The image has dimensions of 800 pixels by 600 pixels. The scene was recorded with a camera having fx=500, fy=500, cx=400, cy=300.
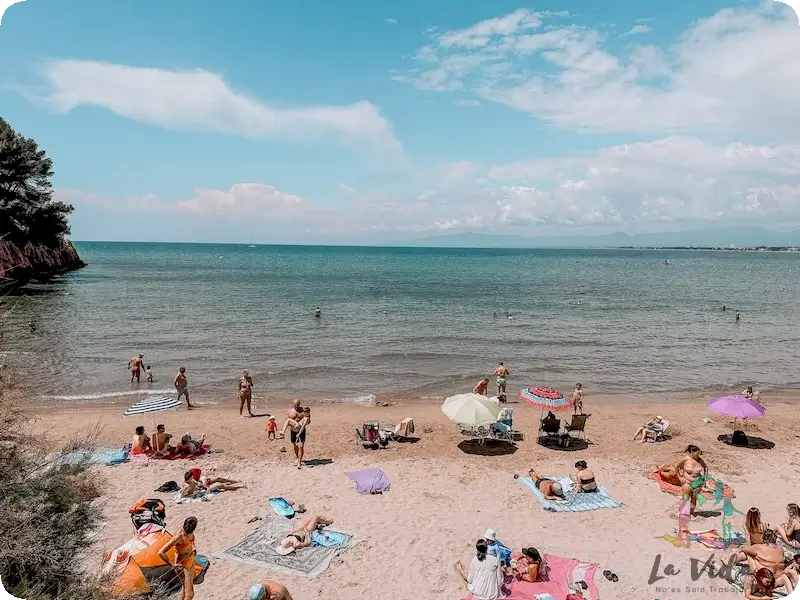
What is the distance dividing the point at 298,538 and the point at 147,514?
2.78 m

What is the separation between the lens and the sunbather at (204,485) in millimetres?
11141

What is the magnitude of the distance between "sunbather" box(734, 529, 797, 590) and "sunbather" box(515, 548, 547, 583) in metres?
3.36

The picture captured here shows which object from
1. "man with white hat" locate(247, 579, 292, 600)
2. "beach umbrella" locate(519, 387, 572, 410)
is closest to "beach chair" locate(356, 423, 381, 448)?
"beach umbrella" locate(519, 387, 572, 410)

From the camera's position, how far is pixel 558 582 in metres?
8.33

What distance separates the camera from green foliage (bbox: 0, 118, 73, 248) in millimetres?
50938

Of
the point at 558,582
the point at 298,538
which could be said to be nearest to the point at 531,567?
the point at 558,582

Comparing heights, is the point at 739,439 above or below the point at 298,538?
below

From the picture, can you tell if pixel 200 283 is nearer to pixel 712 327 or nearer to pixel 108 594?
pixel 712 327

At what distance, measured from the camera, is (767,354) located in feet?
96.7

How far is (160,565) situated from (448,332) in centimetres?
2773

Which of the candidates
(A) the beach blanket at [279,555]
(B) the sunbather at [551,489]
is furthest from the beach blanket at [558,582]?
(A) the beach blanket at [279,555]

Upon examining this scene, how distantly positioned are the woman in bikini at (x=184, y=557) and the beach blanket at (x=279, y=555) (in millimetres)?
1096

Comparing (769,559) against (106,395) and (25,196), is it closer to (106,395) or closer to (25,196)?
(106,395)

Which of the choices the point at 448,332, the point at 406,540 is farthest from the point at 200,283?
the point at 406,540
